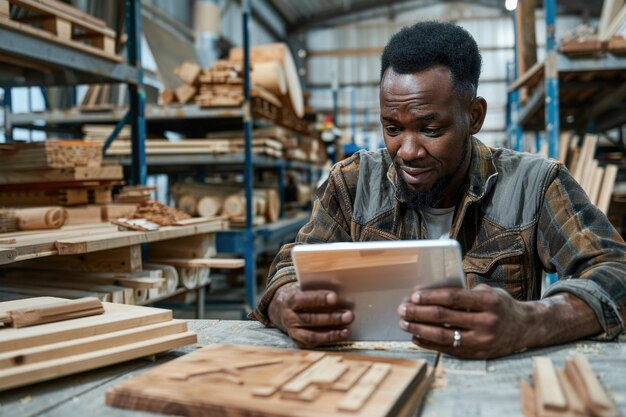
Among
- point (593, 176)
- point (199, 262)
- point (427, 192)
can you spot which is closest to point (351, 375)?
point (427, 192)

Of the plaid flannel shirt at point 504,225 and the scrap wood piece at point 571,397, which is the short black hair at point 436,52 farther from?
the scrap wood piece at point 571,397

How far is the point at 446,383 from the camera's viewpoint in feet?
4.58

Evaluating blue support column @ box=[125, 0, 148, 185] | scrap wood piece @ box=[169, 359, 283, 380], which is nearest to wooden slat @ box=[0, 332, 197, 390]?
scrap wood piece @ box=[169, 359, 283, 380]

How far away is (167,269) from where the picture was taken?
369 cm

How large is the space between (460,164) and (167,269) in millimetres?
2193

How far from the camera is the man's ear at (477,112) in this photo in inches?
87.7

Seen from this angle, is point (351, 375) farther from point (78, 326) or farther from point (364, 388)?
point (78, 326)

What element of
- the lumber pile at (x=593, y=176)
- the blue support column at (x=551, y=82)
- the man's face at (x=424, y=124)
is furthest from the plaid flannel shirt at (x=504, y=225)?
the lumber pile at (x=593, y=176)

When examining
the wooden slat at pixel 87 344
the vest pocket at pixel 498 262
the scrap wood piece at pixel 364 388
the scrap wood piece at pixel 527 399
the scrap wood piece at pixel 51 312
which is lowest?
the scrap wood piece at pixel 527 399

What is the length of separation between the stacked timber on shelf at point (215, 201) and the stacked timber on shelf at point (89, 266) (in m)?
2.33

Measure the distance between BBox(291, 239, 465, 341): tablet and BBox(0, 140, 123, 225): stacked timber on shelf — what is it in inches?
102

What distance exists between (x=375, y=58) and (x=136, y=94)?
18.8m

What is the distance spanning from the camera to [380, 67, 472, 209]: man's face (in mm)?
2037

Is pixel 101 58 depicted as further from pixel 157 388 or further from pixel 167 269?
pixel 157 388
